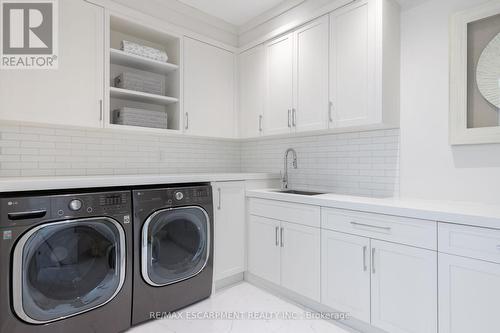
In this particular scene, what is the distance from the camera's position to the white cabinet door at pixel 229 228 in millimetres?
2512

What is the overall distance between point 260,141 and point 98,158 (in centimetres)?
176

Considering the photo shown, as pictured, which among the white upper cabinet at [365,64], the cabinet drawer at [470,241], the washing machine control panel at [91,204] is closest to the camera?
the cabinet drawer at [470,241]

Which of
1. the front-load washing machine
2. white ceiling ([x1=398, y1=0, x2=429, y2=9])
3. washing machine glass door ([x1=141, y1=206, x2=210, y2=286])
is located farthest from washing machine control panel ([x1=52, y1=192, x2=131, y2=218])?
white ceiling ([x1=398, y1=0, x2=429, y2=9])

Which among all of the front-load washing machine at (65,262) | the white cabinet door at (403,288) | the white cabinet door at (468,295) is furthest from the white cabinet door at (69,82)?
the white cabinet door at (468,295)

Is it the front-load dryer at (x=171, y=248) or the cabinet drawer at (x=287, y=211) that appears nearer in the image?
the front-load dryer at (x=171, y=248)

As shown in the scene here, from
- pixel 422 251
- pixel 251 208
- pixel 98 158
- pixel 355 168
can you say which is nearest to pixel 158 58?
pixel 98 158

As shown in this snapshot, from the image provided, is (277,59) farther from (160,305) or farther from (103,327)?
(103,327)

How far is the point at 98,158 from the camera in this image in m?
2.49

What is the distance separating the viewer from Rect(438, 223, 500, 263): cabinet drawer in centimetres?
133

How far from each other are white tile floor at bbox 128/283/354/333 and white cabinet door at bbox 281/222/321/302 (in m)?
0.18

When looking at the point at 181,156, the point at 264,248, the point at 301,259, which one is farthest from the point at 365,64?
the point at 181,156

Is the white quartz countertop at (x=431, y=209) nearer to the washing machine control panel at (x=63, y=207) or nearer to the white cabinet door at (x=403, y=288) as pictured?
the white cabinet door at (x=403, y=288)

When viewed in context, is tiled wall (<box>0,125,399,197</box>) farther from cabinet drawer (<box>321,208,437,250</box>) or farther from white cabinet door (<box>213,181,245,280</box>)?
white cabinet door (<box>213,181,245,280</box>)

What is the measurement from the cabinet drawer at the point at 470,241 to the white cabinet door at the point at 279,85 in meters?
1.56
